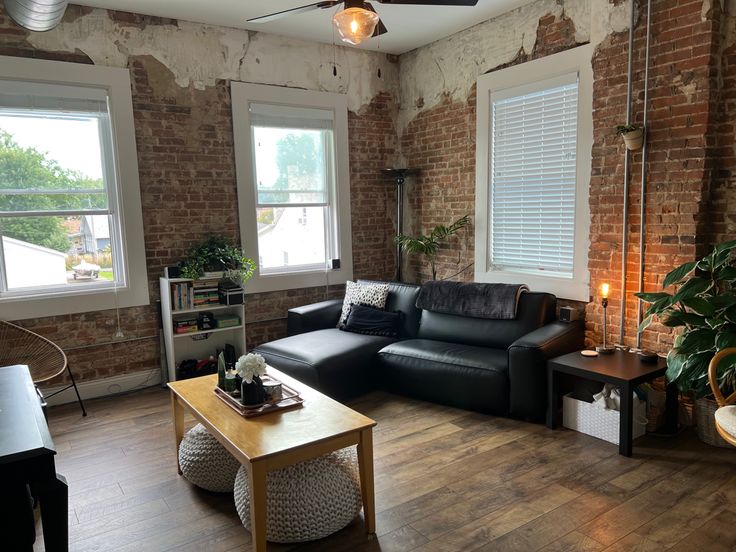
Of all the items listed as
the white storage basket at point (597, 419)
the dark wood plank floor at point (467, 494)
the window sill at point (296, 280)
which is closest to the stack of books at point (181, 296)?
the window sill at point (296, 280)

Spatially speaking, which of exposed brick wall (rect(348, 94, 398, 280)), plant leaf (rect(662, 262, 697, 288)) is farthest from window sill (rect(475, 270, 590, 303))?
exposed brick wall (rect(348, 94, 398, 280))

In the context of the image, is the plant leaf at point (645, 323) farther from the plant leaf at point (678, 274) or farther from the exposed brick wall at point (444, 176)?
the exposed brick wall at point (444, 176)

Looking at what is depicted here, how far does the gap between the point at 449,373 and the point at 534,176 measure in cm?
184

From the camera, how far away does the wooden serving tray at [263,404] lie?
2602 millimetres

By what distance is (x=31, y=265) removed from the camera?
4121 millimetres

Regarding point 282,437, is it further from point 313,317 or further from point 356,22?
point 313,317

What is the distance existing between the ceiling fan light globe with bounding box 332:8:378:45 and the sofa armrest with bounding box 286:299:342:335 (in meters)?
2.64

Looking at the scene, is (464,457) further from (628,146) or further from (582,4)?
(582,4)

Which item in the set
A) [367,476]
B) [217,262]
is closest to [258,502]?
[367,476]

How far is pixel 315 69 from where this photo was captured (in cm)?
520

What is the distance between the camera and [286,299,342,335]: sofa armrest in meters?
4.77

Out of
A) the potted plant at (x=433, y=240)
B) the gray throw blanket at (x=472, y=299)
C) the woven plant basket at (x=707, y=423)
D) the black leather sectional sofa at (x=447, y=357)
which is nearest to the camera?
the woven plant basket at (x=707, y=423)

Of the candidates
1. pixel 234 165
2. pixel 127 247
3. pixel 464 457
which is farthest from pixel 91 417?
pixel 464 457

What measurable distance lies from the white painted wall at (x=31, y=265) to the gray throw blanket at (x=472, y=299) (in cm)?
293
